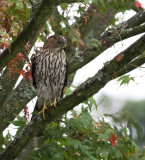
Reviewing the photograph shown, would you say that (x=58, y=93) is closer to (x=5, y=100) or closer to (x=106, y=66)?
(x=5, y=100)

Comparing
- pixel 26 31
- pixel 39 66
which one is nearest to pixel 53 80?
pixel 39 66

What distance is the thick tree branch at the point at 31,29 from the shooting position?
2891 millimetres

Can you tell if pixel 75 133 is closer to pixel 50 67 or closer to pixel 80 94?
pixel 80 94

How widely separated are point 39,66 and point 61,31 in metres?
0.68

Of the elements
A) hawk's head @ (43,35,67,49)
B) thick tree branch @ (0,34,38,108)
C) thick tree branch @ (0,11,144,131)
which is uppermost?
hawk's head @ (43,35,67,49)

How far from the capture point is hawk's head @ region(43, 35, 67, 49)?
198 inches

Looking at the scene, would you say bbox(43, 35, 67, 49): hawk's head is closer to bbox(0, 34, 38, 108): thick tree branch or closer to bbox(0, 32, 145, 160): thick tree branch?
bbox(0, 34, 38, 108): thick tree branch

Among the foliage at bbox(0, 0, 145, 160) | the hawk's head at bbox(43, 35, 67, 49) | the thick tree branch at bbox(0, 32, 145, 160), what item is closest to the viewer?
the thick tree branch at bbox(0, 32, 145, 160)

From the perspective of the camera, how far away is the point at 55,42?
16.9ft

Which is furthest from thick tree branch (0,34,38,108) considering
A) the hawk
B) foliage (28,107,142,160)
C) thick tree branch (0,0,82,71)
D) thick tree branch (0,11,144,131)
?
thick tree branch (0,0,82,71)

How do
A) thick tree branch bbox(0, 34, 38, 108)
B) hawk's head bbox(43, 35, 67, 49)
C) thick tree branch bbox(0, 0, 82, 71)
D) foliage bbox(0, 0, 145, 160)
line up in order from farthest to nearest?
hawk's head bbox(43, 35, 67, 49)
thick tree branch bbox(0, 34, 38, 108)
foliage bbox(0, 0, 145, 160)
thick tree branch bbox(0, 0, 82, 71)

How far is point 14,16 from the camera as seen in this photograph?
352 cm

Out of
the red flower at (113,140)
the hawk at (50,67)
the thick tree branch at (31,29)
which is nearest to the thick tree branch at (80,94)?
the red flower at (113,140)

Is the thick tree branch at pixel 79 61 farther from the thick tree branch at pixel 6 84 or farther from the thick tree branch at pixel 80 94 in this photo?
the thick tree branch at pixel 80 94
